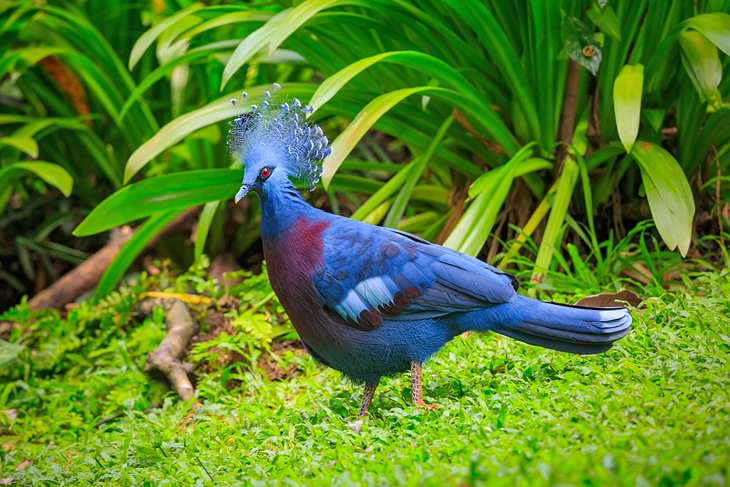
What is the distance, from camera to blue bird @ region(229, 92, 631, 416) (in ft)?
9.31

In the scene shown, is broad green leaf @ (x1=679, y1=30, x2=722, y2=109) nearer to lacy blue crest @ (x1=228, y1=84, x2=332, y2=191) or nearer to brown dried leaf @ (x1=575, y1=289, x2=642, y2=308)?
brown dried leaf @ (x1=575, y1=289, x2=642, y2=308)

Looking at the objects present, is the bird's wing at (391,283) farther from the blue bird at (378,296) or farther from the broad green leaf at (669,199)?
the broad green leaf at (669,199)

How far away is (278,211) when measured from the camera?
2.90 meters

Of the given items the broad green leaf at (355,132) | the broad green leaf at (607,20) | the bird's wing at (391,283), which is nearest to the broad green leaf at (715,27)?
the broad green leaf at (607,20)

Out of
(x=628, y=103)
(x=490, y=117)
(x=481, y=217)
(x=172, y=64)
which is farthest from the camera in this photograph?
(x=172, y=64)

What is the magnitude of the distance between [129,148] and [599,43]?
3.15 meters

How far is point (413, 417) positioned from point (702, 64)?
201cm

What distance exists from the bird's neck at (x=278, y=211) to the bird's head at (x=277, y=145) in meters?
0.03

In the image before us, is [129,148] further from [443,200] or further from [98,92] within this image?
[443,200]

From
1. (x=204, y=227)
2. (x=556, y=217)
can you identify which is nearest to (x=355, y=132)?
(x=556, y=217)

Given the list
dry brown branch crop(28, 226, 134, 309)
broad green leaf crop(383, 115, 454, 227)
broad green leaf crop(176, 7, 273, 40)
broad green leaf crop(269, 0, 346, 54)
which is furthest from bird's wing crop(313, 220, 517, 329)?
dry brown branch crop(28, 226, 134, 309)

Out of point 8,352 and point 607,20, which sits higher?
point 607,20

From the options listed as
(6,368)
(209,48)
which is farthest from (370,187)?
(6,368)

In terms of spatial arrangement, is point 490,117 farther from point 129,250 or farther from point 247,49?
point 129,250
